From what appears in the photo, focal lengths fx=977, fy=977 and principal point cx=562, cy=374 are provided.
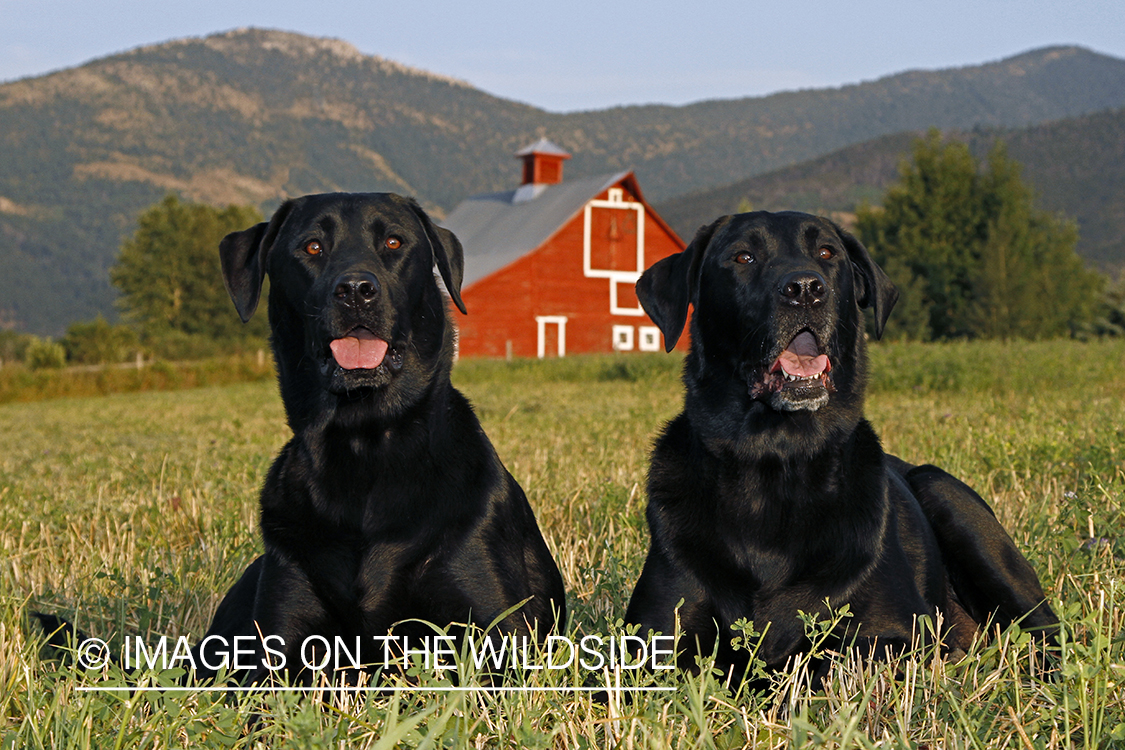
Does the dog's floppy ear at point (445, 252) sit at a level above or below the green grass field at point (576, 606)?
above

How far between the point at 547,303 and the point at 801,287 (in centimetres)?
4136

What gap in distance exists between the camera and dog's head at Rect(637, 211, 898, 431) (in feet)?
11.6

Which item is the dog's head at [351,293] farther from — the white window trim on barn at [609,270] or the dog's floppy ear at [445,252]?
the white window trim on barn at [609,270]

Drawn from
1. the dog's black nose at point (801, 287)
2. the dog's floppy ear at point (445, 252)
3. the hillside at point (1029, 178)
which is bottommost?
the dog's black nose at point (801, 287)

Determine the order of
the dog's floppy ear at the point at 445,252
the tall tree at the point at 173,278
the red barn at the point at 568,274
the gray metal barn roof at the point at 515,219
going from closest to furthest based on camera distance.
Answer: the dog's floppy ear at the point at 445,252 < the red barn at the point at 568,274 < the gray metal barn roof at the point at 515,219 < the tall tree at the point at 173,278

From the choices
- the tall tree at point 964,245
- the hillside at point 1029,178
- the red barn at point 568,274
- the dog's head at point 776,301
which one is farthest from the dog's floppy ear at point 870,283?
the hillside at point 1029,178

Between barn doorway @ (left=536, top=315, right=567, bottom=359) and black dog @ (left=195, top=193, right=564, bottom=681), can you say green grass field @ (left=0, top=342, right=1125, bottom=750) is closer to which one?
black dog @ (left=195, top=193, right=564, bottom=681)

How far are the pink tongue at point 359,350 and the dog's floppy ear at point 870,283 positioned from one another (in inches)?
74.9

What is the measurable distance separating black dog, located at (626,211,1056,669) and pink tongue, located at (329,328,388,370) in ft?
3.80

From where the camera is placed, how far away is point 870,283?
404 cm

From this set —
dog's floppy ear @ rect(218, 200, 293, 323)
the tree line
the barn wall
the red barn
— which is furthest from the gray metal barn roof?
dog's floppy ear @ rect(218, 200, 293, 323)

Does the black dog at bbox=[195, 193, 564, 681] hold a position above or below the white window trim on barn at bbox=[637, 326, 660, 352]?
above

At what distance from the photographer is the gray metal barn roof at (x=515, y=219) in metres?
45.8

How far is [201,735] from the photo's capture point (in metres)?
2.59
